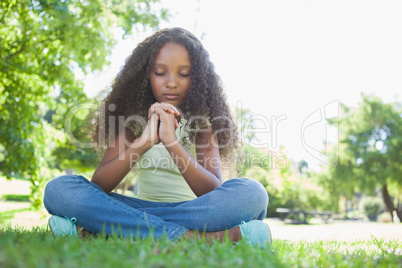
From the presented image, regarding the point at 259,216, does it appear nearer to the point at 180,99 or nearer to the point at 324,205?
the point at 180,99

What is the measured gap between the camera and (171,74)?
10.9ft

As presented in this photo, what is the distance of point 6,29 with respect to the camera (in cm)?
601

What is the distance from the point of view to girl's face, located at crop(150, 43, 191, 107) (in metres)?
3.32

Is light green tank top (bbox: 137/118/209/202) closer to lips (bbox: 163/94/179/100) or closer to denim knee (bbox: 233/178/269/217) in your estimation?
lips (bbox: 163/94/179/100)

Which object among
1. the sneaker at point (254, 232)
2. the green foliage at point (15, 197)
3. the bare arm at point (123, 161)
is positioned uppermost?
the bare arm at point (123, 161)

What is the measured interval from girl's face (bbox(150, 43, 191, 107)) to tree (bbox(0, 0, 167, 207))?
297cm

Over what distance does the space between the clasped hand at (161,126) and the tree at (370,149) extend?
1903cm

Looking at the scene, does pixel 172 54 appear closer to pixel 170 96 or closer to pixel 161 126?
pixel 170 96

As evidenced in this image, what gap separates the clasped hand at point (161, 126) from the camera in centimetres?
266

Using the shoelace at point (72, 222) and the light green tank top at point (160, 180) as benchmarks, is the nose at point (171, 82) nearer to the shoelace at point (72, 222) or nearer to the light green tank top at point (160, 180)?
the light green tank top at point (160, 180)

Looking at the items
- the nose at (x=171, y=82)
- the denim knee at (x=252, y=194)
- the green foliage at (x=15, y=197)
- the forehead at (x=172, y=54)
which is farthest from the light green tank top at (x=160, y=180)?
the green foliage at (x=15, y=197)

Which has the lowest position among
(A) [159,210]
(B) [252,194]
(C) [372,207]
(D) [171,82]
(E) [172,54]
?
(C) [372,207]

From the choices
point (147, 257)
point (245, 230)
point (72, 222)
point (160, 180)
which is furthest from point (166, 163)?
point (147, 257)

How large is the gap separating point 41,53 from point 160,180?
4301mm
